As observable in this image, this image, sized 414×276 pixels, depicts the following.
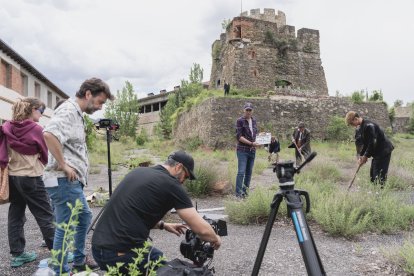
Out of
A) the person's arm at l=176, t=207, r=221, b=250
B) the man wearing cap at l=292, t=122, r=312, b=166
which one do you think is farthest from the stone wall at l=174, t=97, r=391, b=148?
the person's arm at l=176, t=207, r=221, b=250

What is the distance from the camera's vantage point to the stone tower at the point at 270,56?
2503cm

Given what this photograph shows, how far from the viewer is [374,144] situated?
6.61 meters

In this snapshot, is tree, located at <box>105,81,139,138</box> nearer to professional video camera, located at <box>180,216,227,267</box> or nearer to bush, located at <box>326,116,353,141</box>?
bush, located at <box>326,116,353,141</box>

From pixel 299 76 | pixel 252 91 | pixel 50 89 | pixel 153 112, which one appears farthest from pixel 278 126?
pixel 153 112

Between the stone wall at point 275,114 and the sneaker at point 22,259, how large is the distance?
1646 centimetres

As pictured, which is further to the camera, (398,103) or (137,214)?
(398,103)

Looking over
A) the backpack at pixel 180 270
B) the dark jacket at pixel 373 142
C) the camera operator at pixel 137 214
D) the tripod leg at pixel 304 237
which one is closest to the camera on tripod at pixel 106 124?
the camera operator at pixel 137 214

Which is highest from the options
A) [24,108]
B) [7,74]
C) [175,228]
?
[7,74]

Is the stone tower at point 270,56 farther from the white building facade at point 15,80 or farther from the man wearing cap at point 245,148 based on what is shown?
the man wearing cap at point 245,148

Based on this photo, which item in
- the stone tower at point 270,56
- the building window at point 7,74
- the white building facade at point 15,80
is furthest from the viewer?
the stone tower at point 270,56

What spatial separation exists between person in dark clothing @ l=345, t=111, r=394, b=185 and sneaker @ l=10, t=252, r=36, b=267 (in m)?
5.20

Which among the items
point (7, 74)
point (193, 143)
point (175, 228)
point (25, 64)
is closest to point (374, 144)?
point (175, 228)

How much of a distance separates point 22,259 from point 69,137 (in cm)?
165

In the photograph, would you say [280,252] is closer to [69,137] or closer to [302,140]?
[69,137]
